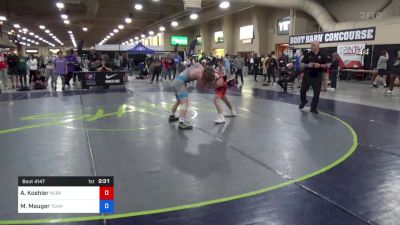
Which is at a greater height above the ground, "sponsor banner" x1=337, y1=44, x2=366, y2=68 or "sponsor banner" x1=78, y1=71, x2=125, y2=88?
"sponsor banner" x1=337, y1=44, x2=366, y2=68

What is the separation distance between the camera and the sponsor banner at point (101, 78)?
1486 centimetres

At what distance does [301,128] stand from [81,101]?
6.99 metres

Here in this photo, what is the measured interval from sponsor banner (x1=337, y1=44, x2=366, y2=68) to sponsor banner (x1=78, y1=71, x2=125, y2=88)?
1311 cm

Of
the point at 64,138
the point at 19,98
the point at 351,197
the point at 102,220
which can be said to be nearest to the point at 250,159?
the point at 351,197

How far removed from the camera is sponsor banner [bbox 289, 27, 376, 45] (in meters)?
18.9

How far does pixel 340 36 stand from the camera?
2030 cm

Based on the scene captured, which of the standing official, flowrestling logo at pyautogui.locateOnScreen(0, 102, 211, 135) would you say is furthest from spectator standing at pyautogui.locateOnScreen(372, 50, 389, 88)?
flowrestling logo at pyautogui.locateOnScreen(0, 102, 211, 135)

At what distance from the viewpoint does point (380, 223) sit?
301cm

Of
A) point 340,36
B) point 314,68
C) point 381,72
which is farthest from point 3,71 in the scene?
point 340,36

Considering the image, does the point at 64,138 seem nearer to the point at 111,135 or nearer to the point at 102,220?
the point at 111,135

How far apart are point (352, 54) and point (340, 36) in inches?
50.4
